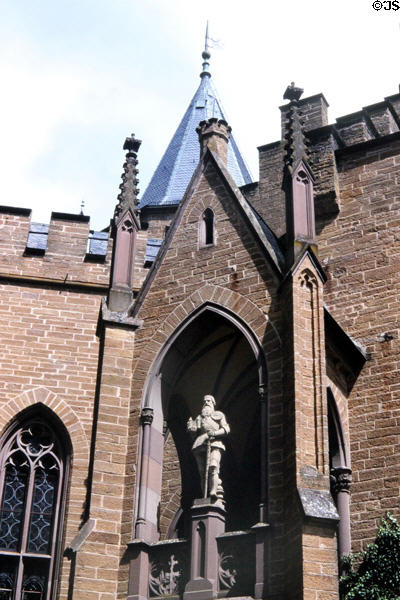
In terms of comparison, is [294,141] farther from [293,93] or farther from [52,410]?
Result: [52,410]

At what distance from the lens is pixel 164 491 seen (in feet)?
53.6

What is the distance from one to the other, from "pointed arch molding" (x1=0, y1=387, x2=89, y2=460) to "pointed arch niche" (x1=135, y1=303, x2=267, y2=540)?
107 cm

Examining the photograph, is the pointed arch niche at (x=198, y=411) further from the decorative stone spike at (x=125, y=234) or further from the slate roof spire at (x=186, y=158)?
the slate roof spire at (x=186, y=158)

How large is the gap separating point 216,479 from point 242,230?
131 inches

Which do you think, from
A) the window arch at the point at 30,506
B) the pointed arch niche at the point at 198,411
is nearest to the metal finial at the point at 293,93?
the pointed arch niche at the point at 198,411

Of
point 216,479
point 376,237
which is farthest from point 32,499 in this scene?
point 376,237

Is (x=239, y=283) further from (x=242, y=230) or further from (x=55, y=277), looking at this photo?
(x=55, y=277)

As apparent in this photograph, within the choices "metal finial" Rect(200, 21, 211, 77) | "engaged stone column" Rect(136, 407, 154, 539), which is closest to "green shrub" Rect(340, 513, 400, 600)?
"engaged stone column" Rect(136, 407, 154, 539)

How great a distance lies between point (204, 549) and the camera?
13.4 metres

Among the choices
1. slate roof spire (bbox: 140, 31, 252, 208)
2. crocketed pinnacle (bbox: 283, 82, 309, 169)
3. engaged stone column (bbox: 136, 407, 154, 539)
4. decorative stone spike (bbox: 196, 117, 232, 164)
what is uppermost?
slate roof spire (bbox: 140, 31, 252, 208)

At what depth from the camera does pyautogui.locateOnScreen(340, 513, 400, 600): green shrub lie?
542 inches

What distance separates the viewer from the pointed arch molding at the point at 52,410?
15430 mm

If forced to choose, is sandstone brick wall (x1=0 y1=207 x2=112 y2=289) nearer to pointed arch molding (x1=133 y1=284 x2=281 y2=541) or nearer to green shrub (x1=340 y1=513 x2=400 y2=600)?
pointed arch molding (x1=133 y1=284 x2=281 y2=541)

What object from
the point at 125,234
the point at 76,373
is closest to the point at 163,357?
the point at 76,373
